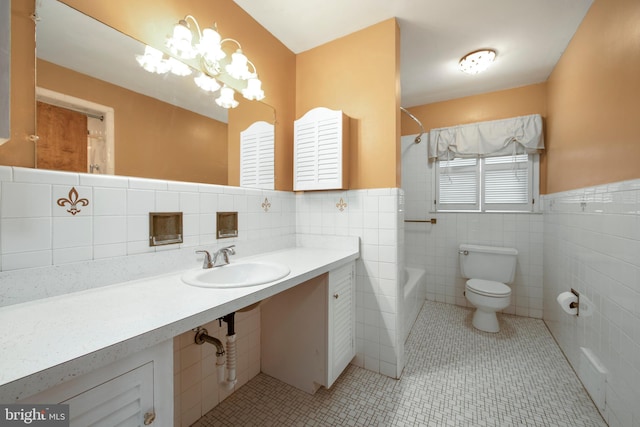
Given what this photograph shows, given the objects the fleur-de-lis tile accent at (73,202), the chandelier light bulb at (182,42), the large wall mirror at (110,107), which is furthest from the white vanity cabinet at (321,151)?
the fleur-de-lis tile accent at (73,202)

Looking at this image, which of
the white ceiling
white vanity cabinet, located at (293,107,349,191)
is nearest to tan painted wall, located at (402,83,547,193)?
the white ceiling

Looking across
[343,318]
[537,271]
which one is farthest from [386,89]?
[537,271]

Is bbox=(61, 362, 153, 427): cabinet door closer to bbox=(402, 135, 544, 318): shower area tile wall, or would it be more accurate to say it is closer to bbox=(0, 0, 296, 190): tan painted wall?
bbox=(0, 0, 296, 190): tan painted wall

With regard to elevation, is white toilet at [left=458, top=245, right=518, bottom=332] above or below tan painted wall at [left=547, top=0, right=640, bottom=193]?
below

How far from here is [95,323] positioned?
2.26ft

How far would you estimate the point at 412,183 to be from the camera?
313 centimetres

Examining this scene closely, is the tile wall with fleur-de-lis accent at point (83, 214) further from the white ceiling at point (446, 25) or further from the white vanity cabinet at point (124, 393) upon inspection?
the white ceiling at point (446, 25)

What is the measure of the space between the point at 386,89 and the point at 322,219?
1.03 metres

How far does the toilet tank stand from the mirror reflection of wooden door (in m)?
3.14

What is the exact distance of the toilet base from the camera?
2.31m

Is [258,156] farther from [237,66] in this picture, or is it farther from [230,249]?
[230,249]

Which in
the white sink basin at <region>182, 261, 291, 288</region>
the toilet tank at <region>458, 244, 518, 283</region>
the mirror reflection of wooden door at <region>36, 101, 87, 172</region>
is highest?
the mirror reflection of wooden door at <region>36, 101, 87, 172</region>

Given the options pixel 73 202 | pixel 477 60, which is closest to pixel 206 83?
pixel 73 202

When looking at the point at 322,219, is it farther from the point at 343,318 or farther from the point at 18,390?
the point at 18,390
